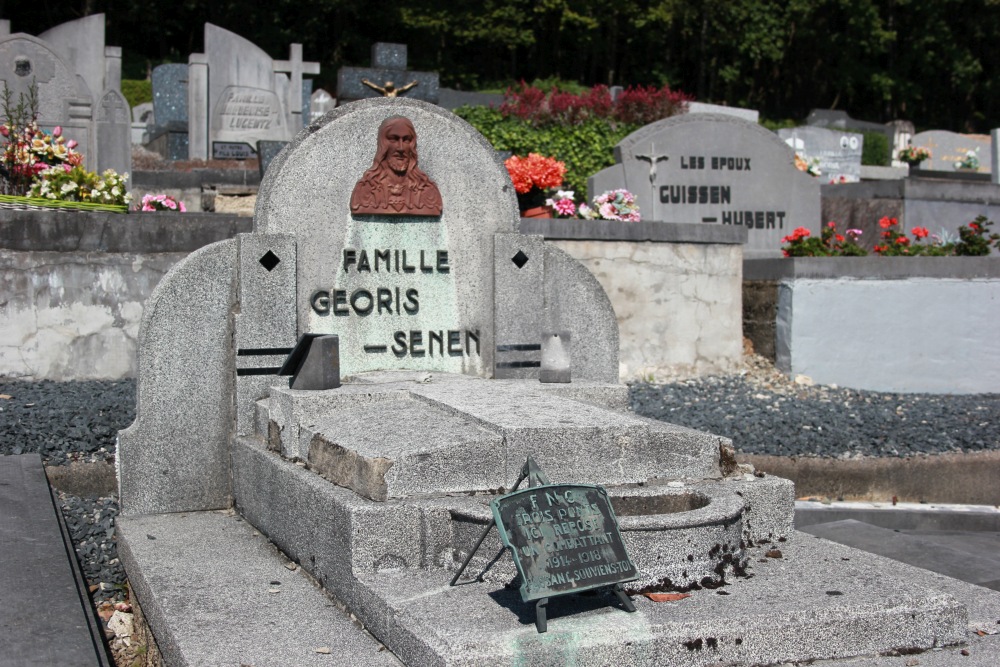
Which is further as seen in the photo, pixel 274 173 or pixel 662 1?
pixel 662 1

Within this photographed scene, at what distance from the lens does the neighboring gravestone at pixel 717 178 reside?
1021 cm

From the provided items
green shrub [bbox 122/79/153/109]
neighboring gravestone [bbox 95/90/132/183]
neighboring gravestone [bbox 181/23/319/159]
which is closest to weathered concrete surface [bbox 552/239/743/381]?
neighboring gravestone [bbox 95/90/132/183]

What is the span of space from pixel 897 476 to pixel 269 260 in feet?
12.2

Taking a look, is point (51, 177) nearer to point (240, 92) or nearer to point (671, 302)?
point (671, 302)

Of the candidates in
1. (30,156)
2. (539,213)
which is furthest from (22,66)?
(539,213)

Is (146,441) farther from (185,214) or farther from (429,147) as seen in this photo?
(185,214)

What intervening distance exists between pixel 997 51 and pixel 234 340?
44143 mm

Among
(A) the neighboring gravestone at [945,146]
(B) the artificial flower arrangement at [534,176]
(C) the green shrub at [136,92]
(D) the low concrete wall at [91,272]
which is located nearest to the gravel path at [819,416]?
(D) the low concrete wall at [91,272]

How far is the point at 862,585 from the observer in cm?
327

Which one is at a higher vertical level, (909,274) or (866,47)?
(866,47)

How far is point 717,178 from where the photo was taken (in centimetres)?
1057

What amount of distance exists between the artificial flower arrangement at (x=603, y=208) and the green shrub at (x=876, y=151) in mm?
19184

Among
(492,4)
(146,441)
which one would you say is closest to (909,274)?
(146,441)

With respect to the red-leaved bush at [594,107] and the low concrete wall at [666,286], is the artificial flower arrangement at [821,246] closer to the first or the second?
the low concrete wall at [666,286]
